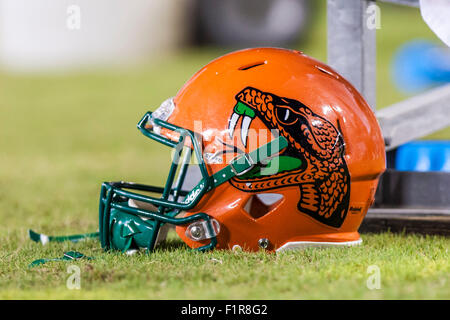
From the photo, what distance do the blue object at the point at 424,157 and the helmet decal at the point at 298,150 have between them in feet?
3.60

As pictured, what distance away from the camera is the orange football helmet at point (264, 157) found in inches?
105

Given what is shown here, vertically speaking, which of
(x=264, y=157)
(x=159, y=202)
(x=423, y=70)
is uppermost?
(x=423, y=70)

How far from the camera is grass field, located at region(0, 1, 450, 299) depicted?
2.27 m

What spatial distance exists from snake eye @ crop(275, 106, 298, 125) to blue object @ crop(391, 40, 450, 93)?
8.38m

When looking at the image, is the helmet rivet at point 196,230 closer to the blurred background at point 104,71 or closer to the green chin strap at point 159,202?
the green chin strap at point 159,202


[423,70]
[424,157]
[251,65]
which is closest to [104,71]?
[423,70]

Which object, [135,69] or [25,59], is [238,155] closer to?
[135,69]

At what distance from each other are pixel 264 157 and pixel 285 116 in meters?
0.17

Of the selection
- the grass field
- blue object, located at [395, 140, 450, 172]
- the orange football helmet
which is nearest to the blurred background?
the grass field

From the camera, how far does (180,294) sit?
87.7 inches

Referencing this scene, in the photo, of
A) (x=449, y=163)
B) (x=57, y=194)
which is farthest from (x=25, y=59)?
(x=449, y=163)

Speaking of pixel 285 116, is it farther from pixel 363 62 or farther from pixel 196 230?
pixel 363 62

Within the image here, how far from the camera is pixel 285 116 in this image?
268 centimetres

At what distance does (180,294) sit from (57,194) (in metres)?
2.64
